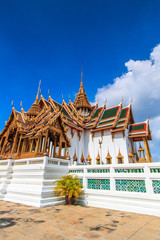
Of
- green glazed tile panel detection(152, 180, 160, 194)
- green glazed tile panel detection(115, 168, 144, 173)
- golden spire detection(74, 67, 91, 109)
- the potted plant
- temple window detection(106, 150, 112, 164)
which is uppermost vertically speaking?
golden spire detection(74, 67, 91, 109)

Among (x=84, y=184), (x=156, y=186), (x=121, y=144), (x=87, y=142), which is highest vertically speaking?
(x=87, y=142)

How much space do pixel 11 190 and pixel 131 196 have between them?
15.2 ft

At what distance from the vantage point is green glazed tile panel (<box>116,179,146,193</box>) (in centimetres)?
421

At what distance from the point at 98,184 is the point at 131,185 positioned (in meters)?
1.18

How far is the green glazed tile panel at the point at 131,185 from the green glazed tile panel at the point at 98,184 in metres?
0.39

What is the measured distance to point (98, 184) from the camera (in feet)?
16.4

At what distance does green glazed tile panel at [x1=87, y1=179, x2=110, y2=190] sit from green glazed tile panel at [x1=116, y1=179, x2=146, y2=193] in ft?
1.29

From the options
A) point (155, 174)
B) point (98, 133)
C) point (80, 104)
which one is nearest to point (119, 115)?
point (98, 133)

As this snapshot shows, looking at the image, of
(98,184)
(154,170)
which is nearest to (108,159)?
(98,184)

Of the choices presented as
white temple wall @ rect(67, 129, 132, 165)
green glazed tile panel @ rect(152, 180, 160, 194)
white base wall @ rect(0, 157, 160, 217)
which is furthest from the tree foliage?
white temple wall @ rect(67, 129, 132, 165)

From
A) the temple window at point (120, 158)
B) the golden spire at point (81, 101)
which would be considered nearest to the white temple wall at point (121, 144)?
the temple window at point (120, 158)

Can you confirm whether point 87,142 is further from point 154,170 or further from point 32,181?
point 154,170

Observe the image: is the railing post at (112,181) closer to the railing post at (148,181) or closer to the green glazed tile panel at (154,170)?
the railing post at (148,181)

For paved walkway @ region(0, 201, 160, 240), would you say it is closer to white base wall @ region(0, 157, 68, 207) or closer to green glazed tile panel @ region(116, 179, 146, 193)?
green glazed tile panel @ region(116, 179, 146, 193)
